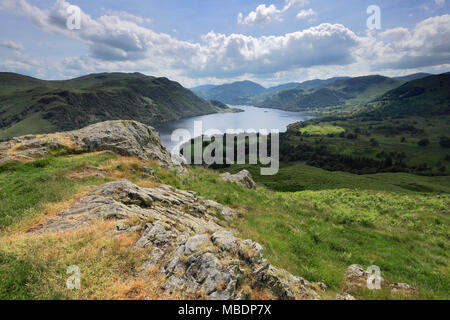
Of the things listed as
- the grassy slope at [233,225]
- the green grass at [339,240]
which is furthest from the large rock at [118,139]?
the green grass at [339,240]

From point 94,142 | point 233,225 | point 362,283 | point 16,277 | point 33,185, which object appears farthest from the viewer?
point 94,142

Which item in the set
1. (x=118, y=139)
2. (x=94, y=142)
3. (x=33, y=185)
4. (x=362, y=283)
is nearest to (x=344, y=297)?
(x=362, y=283)

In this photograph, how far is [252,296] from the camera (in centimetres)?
709

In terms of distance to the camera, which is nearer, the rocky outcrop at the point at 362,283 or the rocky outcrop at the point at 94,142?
the rocky outcrop at the point at 362,283

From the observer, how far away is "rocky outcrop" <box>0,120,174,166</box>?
67.4 feet

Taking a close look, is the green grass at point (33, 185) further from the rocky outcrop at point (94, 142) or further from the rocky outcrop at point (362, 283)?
the rocky outcrop at point (362, 283)

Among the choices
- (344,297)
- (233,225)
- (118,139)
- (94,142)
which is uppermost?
(118,139)

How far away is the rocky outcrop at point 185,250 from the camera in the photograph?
7215 millimetres

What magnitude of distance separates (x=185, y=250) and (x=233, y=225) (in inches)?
325

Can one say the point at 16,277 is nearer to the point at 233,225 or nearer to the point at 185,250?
the point at 185,250

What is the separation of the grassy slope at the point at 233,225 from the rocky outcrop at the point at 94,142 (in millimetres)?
2844

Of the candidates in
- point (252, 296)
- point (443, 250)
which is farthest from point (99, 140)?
point (443, 250)

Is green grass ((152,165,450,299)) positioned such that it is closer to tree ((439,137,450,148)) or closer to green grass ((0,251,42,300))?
green grass ((0,251,42,300))

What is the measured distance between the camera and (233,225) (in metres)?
16.3
